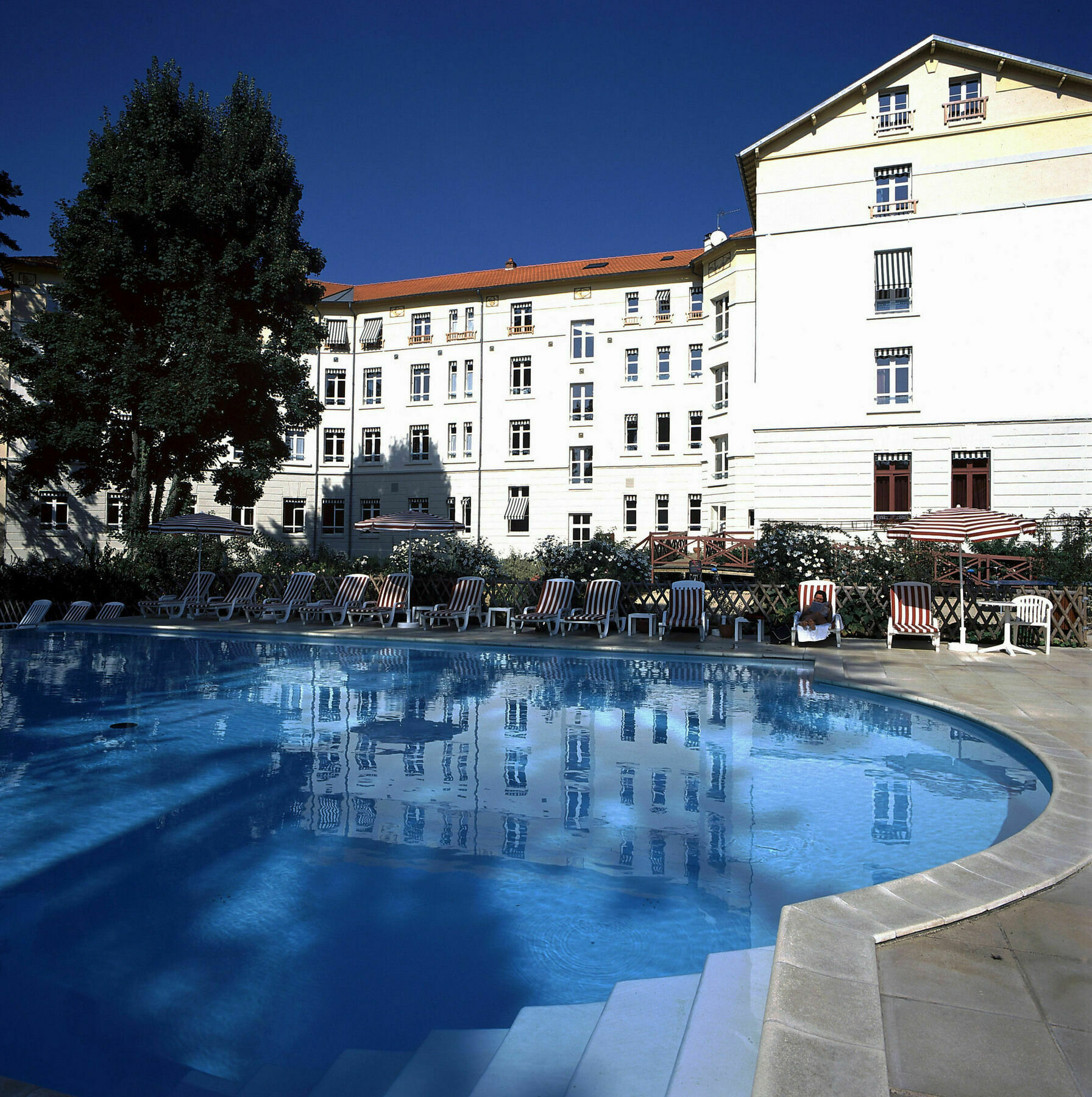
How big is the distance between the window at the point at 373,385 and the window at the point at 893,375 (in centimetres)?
2371

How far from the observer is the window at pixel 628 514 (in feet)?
114

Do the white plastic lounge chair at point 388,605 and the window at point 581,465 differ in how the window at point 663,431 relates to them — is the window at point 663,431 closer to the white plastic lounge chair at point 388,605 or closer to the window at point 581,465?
the window at point 581,465

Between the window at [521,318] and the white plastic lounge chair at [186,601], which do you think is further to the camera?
the window at [521,318]

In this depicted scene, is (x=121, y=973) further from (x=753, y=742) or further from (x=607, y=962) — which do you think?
(x=753, y=742)

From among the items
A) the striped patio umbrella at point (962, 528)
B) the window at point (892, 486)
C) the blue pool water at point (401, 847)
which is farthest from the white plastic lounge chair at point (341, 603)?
the window at point (892, 486)

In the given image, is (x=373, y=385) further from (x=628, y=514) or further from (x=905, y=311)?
(x=905, y=311)

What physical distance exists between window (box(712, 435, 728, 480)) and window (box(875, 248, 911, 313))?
7778 mm

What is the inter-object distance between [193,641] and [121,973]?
1222cm

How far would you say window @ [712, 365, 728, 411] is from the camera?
3134cm

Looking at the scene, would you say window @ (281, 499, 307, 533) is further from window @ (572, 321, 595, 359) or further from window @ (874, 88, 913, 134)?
window @ (874, 88, 913, 134)

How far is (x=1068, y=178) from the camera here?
2347 centimetres

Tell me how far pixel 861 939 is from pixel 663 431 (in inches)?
1291

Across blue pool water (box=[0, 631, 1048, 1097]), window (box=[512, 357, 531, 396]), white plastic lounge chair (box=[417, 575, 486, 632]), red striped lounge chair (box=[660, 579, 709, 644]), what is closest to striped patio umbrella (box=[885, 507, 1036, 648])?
red striped lounge chair (box=[660, 579, 709, 644])

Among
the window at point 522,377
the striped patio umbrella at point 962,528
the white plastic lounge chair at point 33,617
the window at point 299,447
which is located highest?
the window at point 522,377
